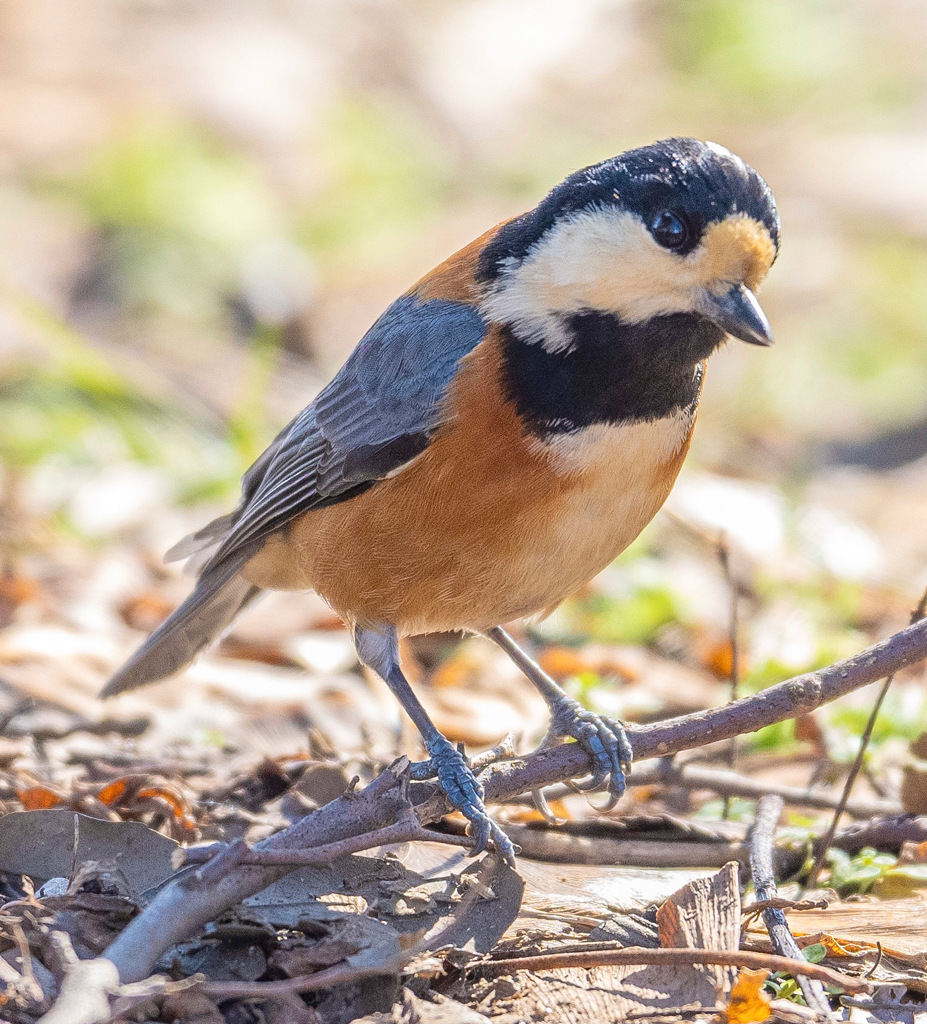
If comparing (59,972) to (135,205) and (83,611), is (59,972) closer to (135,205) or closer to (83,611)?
(83,611)

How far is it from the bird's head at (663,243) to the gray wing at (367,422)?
1.17 ft

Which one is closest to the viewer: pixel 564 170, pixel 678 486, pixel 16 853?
pixel 16 853

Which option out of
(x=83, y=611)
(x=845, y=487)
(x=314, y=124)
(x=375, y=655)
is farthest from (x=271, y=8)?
(x=375, y=655)

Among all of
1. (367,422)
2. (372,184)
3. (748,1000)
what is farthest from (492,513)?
(372,184)

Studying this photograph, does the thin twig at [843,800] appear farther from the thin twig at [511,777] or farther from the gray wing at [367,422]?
the gray wing at [367,422]

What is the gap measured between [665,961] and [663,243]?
1.93m

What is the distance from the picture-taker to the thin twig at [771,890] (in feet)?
10.8

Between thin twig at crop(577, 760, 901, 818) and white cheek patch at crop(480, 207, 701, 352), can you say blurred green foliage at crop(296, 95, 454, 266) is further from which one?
thin twig at crop(577, 760, 901, 818)

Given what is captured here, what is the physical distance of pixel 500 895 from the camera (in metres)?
3.71

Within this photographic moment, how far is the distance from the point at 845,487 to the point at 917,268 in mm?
3374

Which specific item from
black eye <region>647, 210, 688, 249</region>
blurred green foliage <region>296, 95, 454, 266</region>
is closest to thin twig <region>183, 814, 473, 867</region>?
black eye <region>647, 210, 688, 249</region>

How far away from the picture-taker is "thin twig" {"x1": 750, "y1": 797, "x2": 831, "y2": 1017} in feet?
10.8

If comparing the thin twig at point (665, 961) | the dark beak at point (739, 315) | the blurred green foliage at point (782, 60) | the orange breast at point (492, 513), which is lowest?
the thin twig at point (665, 961)

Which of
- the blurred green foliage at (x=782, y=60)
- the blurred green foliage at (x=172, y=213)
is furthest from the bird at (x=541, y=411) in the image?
the blurred green foliage at (x=782, y=60)
